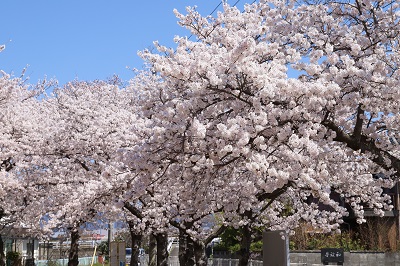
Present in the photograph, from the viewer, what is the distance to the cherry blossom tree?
9.11 m

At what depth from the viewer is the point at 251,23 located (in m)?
11.6

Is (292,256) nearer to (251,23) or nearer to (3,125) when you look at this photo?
(3,125)

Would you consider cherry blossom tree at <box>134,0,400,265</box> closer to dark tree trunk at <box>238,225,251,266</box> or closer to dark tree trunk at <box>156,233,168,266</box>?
dark tree trunk at <box>238,225,251,266</box>

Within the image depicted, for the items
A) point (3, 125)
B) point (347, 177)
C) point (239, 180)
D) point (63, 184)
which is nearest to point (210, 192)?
point (239, 180)

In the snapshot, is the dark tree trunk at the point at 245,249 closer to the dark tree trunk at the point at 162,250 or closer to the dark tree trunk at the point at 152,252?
the dark tree trunk at the point at 162,250

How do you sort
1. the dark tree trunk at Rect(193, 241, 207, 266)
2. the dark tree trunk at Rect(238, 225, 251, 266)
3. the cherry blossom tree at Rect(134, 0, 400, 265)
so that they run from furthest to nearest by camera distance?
the dark tree trunk at Rect(193, 241, 207, 266) < the dark tree trunk at Rect(238, 225, 251, 266) < the cherry blossom tree at Rect(134, 0, 400, 265)

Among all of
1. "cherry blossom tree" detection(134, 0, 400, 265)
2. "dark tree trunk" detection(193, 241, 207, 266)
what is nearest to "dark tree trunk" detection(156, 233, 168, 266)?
"dark tree trunk" detection(193, 241, 207, 266)

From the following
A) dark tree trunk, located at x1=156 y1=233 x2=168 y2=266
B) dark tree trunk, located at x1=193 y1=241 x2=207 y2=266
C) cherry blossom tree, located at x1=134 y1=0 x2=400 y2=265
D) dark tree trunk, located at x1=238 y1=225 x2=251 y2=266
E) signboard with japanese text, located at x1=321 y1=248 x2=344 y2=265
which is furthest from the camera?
dark tree trunk, located at x1=156 y1=233 x2=168 y2=266

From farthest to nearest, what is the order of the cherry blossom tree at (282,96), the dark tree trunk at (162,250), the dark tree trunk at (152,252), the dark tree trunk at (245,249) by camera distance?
the dark tree trunk at (152,252) → the dark tree trunk at (162,250) → the dark tree trunk at (245,249) → the cherry blossom tree at (282,96)

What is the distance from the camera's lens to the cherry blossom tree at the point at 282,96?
29.9 feet

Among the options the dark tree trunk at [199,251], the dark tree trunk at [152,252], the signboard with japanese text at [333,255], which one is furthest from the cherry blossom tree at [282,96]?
the dark tree trunk at [152,252]

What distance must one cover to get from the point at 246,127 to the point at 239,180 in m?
5.89

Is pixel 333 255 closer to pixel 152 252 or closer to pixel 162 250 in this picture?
pixel 162 250

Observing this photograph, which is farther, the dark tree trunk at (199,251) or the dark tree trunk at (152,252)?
the dark tree trunk at (152,252)
